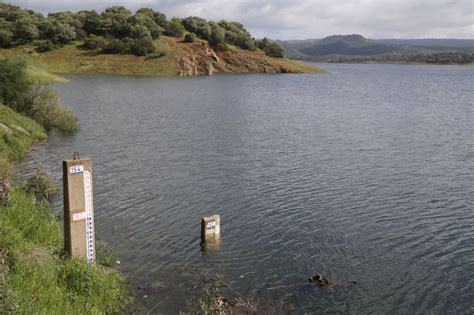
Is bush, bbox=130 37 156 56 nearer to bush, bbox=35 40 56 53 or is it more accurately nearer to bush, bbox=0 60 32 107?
bush, bbox=35 40 56 53

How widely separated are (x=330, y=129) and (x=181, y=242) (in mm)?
23868

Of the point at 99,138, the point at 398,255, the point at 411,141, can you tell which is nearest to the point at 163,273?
the point at 398,255

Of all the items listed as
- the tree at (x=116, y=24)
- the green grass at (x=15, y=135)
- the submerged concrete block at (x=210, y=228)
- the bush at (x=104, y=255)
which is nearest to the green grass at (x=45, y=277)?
the bush at (x=104, y=255)

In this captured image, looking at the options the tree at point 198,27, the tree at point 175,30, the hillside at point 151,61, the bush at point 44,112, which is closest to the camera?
the bush at point 44,112

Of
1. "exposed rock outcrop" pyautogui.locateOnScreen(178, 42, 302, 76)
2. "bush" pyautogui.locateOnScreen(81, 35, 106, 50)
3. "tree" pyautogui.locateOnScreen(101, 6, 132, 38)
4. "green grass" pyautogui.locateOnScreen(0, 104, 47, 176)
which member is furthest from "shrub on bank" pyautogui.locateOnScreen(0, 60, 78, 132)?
"tree" pyautogui.locateOnScreen(101, 6, 132, 38)

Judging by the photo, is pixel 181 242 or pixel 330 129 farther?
pixel 330 129

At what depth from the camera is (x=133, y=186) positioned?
20.8m

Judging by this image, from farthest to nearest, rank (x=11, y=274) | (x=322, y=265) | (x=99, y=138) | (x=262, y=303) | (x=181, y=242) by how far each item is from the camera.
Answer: (x=99, y=138), (x=181, y=242), (x=322, y=265), (x=262, y=303), (x=11, y=274)

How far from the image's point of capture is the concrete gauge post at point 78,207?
11.1 m

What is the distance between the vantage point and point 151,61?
9062 cm

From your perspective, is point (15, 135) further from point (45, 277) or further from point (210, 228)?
point (45, 277)

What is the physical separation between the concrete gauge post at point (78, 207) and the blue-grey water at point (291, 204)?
1.73 m

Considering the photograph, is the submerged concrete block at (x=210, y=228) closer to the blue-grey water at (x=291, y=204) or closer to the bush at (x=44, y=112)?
the blue-grey water at (x=291, y=204)

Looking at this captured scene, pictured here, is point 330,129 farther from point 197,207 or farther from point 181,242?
point 181,242
